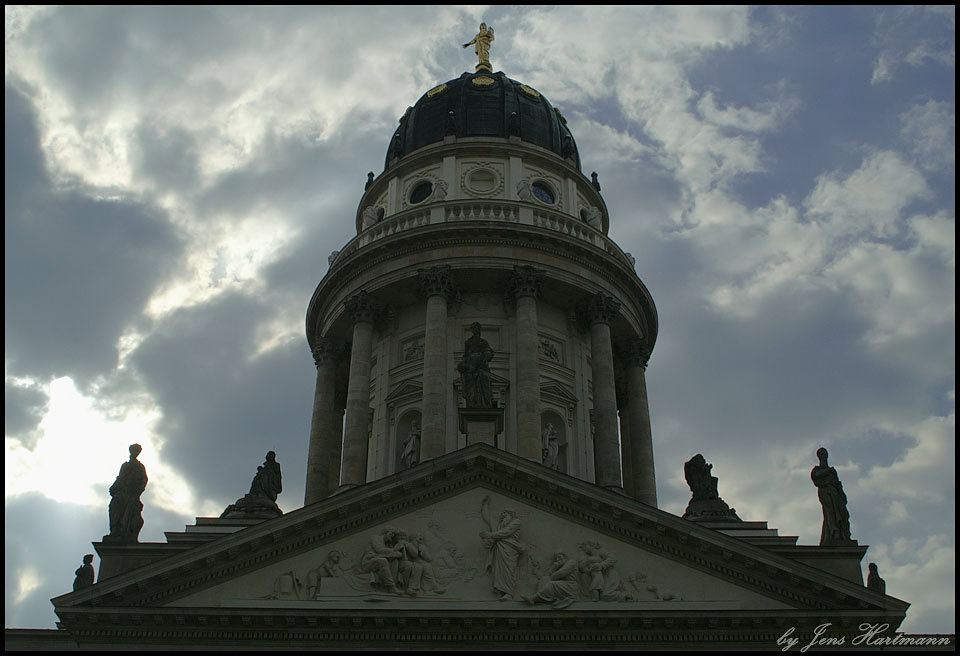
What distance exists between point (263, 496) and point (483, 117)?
69.7ft

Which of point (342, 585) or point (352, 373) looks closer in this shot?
point (342, 585)

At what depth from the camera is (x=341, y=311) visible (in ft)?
120

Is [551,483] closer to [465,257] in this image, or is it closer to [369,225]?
[465,257]

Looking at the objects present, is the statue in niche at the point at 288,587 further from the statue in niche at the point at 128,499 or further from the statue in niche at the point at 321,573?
the statue in niche at the point at 128,499

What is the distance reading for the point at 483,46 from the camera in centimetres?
4828

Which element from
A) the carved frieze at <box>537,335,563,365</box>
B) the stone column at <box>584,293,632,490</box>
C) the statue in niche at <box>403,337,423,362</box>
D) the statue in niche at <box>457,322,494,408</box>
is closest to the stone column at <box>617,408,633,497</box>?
the stone column at <box>584,293,632,490</box>

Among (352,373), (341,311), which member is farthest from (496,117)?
(352,373)

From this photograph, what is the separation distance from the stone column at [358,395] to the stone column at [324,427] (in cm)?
138

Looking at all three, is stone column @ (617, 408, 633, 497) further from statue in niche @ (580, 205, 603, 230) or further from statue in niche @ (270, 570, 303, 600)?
statue in niche @ (270, 570, 303, 600)

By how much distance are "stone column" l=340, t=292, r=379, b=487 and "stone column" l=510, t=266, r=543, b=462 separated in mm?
5668

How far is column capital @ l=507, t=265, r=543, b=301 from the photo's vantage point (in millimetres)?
34250

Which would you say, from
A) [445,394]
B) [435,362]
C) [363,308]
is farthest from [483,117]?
[445,394]

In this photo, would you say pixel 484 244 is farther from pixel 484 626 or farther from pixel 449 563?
pixel 484 626

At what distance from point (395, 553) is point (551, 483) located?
4.10m
